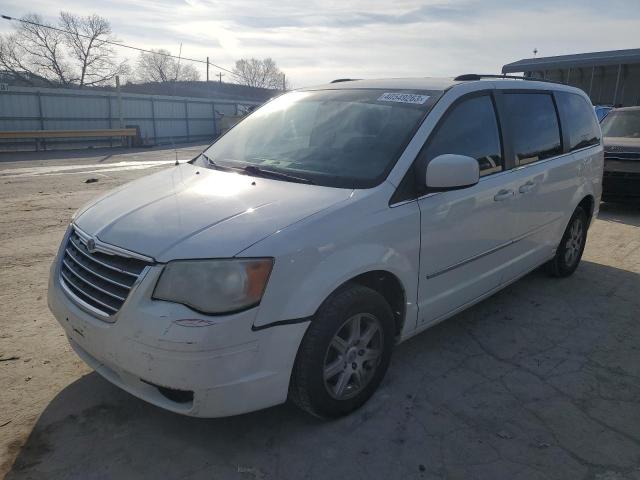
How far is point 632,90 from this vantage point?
25344 mm

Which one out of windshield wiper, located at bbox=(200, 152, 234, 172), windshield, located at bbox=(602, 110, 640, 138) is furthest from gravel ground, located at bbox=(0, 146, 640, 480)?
windshield, located at bbox=(602, 110, 640, 138)

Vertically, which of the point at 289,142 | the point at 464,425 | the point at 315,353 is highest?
the point at 289,142

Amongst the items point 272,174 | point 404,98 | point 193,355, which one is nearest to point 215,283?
point 193,355

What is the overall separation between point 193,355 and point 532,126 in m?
3.34

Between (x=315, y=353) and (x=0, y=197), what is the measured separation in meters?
8.79

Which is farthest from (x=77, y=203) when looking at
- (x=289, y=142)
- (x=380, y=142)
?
(x=380, y=142)

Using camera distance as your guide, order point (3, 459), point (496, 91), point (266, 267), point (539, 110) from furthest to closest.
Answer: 1. point (539, 110)
2. point (496, 91)
3. point (3, 459)
4. point (266, 267)

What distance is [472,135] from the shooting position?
11.6 ft

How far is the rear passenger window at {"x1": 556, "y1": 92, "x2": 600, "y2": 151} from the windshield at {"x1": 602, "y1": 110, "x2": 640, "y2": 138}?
476 cm

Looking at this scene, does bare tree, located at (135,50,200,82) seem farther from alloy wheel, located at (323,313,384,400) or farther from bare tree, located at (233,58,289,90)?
alloy wheel, located at (323,313,384,400)

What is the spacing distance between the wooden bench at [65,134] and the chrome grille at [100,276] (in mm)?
20814

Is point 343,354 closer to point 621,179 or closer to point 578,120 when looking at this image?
point 578,120

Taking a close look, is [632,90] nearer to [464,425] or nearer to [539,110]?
[539,110]

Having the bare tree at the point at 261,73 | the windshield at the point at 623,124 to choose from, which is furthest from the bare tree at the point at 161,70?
the windshield at the point at 623,124
